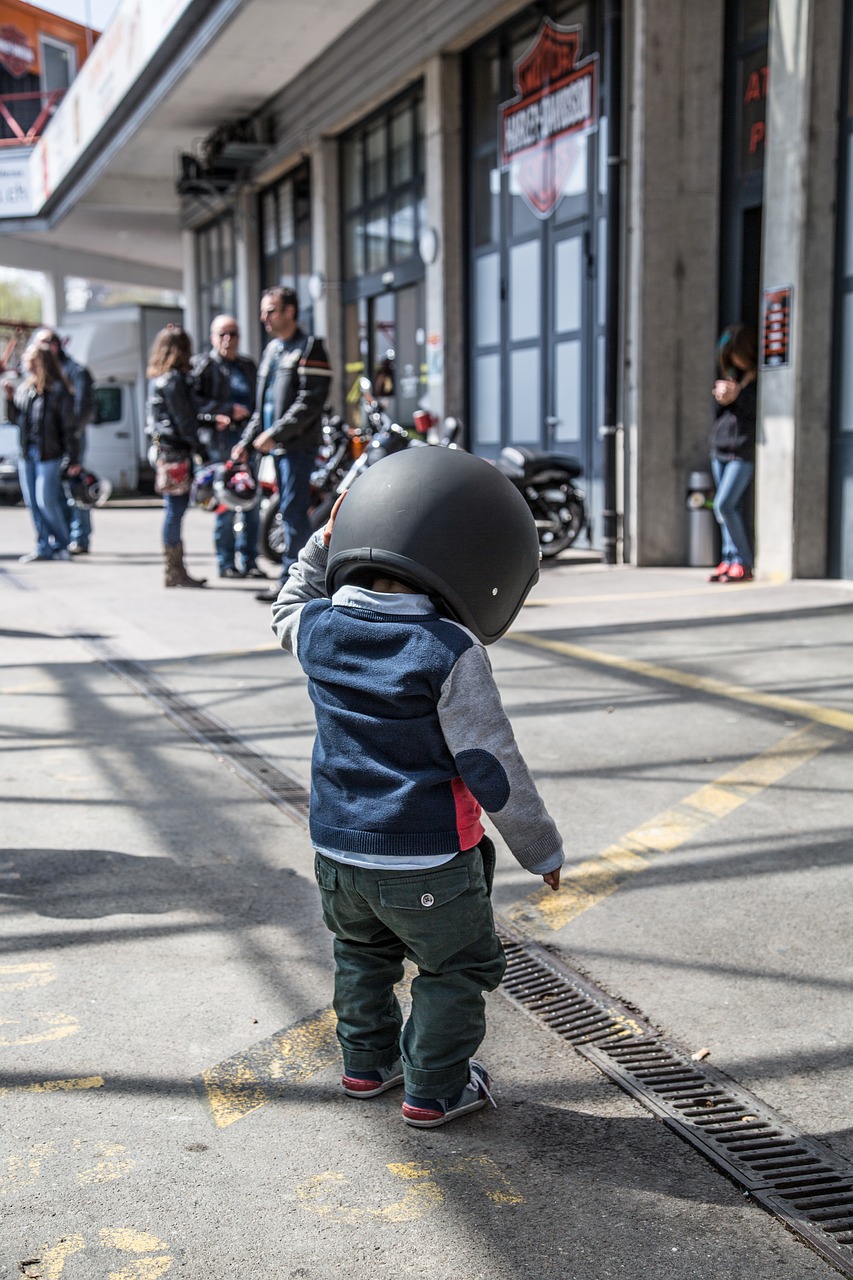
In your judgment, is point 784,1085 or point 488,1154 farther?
point 784,1085

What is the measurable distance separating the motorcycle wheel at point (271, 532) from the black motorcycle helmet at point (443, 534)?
858 cm

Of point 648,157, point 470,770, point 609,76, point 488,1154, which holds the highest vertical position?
point 609,76

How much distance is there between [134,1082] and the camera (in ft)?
8.63

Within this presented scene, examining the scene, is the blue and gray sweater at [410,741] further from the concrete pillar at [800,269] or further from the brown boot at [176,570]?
the brown boot at [176,570]

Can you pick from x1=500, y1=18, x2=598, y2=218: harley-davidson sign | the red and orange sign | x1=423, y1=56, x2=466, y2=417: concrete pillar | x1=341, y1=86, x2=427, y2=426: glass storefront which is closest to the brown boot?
x1=500, y1=18, x2=598, y2=218: harley-davidson sign

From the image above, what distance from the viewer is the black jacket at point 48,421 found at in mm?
12328

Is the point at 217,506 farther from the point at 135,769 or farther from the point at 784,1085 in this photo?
the point at 784,1085

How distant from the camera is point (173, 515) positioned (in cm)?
1017

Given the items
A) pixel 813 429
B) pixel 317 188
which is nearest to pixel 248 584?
pixel 813 429

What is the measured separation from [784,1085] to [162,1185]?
47.2 inches

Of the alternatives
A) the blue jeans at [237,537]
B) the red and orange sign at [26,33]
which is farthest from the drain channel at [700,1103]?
the red and orange sign at [26,33]

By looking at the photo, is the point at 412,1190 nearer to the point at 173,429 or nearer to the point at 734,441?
the point at 734,441

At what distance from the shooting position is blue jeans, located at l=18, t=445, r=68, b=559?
40.5ft

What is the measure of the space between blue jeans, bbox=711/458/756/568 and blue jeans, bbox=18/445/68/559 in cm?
610
